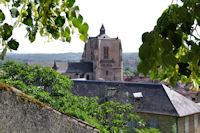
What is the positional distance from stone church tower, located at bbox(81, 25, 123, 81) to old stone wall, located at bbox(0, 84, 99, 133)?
4905 cm

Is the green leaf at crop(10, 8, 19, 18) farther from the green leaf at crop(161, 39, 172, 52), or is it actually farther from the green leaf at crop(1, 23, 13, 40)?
the green leaf at crop(161, 39, 172, 52)

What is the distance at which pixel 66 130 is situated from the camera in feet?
15.9

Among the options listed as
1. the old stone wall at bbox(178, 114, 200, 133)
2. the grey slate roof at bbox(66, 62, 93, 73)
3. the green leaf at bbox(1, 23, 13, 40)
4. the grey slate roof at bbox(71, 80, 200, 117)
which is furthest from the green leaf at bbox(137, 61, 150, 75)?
the grey slate roof at bbox(66, 62, 93, 73)

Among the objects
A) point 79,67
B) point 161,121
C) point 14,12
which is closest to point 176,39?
point 14,12

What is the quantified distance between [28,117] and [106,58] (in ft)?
173

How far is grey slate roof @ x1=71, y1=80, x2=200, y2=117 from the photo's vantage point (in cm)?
1719

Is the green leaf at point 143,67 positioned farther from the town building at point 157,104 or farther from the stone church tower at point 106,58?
the stone church tower at point 106,58

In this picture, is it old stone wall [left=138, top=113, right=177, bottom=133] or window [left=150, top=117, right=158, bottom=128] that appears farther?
window [left=150, top=117, right=158, bottom=128]

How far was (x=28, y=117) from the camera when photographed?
4.21m

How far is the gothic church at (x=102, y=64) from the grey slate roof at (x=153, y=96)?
32895mm

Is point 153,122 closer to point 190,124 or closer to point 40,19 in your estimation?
point 190,124

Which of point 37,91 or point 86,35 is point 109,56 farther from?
point 86,35

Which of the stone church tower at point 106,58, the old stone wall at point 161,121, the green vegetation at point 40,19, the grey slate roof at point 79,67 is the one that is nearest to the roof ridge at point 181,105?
the old stone wall at point 161,121

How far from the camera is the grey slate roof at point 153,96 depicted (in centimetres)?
1719
